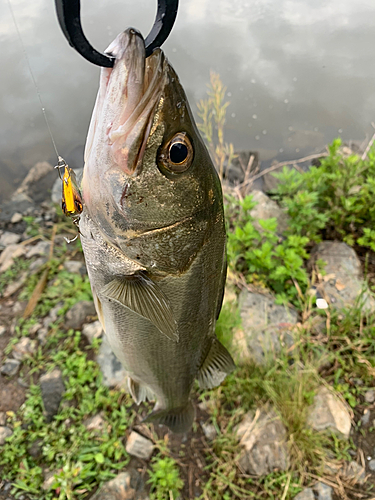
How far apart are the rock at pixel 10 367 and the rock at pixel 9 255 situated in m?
1.41

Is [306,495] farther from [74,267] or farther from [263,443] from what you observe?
[74,267]

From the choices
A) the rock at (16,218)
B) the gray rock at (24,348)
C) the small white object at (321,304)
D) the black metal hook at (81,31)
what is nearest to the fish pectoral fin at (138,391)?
the black metal hook at (81,31)

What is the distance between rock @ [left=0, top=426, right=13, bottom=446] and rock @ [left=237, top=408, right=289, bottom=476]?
1766mm

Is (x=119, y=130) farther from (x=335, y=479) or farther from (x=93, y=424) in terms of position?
(x=335, y=479)

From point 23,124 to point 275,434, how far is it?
22.5ft

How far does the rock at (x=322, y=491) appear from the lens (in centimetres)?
242

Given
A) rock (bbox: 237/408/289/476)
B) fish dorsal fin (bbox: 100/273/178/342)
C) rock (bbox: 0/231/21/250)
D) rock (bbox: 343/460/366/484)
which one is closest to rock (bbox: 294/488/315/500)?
rock (bbox: 237/408/289/476)

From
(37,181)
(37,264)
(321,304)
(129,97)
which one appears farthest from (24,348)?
(37,181)

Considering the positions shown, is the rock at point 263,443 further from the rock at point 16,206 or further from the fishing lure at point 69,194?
the rock at point 16,206

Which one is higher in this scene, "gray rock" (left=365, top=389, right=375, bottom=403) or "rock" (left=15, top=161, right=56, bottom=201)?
"rock" (left=15, top=161, right=56, bottom=201)

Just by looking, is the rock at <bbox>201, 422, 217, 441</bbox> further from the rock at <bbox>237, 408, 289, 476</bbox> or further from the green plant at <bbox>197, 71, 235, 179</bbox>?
the green plant at <bbox>197, 71, 235, 179</bbox>

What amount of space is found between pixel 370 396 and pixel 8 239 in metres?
4.77

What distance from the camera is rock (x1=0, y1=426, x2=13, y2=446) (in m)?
2.68

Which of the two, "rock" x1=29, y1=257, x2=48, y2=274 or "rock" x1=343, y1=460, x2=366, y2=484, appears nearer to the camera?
"rock" x1=343, y1=460, x2=366, y2=484
